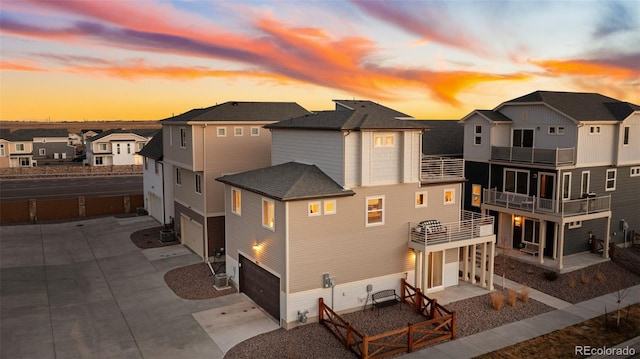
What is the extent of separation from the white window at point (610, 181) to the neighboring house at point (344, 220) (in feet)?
34.9

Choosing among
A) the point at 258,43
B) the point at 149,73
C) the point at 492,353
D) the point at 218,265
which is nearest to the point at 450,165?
the point at 492,353

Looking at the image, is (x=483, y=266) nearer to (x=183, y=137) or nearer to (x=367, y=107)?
(x=367, y=107)

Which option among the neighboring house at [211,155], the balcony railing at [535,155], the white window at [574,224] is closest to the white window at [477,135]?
the balcony railing at [535,155]

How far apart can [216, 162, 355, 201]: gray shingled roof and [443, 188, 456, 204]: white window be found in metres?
5.49

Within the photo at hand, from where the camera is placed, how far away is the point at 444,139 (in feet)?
113

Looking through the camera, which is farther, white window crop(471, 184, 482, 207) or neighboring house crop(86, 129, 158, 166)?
neighboring house crop(86, 129, 158, 166)

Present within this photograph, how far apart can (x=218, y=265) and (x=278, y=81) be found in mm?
18822

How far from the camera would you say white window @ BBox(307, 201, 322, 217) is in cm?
1711

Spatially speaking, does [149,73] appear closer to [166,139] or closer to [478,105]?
[166,139]

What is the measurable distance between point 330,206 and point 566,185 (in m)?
15.2

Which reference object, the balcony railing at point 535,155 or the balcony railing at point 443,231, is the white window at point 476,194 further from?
the balcony railing at point 443,231

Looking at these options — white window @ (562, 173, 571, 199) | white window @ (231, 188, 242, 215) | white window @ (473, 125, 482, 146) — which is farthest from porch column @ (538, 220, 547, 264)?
white window @ (231, 188, 242, 215)

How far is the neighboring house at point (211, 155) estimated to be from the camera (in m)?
25.0

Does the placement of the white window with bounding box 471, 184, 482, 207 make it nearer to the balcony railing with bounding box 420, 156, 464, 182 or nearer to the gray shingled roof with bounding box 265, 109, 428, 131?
the balcony railing with bounding box 420, 156, 464, 182
